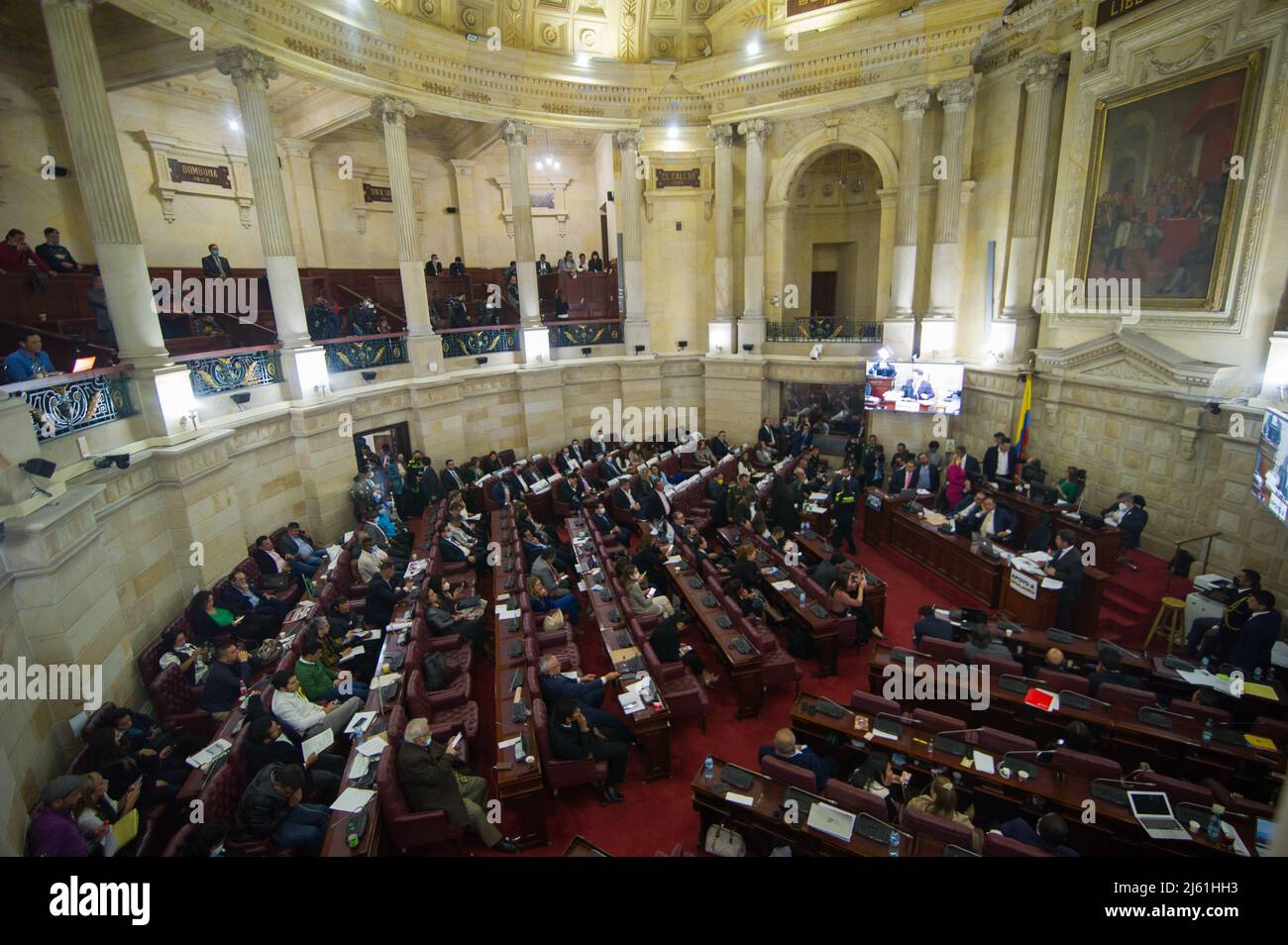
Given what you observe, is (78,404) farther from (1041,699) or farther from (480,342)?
(1041,699)

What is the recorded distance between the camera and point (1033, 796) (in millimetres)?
5234

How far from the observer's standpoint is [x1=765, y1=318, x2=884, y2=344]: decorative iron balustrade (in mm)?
16234

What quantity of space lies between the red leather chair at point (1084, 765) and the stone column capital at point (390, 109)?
15370 mm

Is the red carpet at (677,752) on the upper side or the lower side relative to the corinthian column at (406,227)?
lower

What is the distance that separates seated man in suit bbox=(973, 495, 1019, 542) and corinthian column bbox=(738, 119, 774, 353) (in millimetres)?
8498

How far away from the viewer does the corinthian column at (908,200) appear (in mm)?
14531

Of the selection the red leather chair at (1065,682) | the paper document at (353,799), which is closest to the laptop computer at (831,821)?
the red leather chair at (1065,682)

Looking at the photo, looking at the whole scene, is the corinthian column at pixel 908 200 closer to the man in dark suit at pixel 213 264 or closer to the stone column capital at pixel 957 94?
the stone column capital at pixel 957 94

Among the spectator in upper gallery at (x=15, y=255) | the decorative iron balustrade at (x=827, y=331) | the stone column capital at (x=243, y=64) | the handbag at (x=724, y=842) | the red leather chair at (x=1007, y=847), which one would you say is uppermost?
the stone column capital at (x=243, y=64)

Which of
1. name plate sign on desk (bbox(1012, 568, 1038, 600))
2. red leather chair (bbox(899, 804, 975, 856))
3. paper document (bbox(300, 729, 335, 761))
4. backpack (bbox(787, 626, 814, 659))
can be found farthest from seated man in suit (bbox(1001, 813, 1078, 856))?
paper document (bbox(300, 729, 335, 761))

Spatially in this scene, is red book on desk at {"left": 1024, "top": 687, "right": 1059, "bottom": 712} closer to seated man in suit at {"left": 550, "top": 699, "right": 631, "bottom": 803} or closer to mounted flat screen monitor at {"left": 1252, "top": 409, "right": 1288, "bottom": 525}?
mounted flat screen monitor at {"left": 1252, "top": 409, "right": 1288, "bottom": 525}

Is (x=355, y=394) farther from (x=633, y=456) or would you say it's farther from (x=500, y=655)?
(x=500, y=655)

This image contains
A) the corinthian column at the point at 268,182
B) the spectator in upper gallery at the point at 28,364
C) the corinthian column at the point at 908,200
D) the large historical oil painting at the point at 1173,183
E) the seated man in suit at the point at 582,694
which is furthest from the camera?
the corinthian column at the point at 908,200

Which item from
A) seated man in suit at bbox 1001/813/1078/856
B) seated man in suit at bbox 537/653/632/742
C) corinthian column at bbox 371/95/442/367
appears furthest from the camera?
corinthian column at bbox 371/95/442/367
